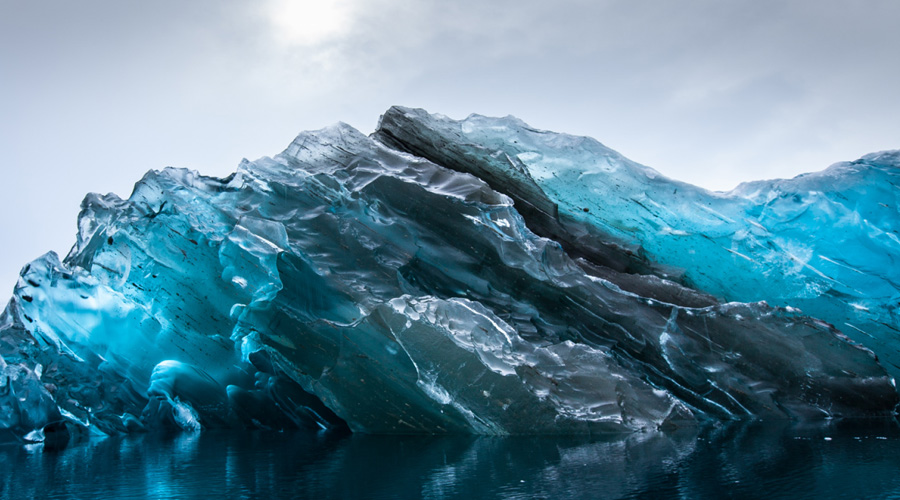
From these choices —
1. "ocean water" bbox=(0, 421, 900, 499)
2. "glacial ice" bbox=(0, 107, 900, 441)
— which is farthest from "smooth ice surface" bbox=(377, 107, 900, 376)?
"ocean water" bbox=(0, 421, 900, 499)

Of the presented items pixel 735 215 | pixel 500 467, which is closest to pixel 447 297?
pixel 500 467

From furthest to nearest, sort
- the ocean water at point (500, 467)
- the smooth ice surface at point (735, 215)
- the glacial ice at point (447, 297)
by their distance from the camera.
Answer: the smooth ice surface at point (735, 215) < the glacial ice at point (447, 297) < the ocean water at point (500, 467)

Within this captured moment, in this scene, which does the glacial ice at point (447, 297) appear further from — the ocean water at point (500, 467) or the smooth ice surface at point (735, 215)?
the ocean water at point (500, 467)

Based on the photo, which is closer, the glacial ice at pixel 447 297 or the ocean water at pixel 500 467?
the ocean water at pixel 500 467

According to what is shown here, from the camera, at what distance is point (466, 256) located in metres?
11.6

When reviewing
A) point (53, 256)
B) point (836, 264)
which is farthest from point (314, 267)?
point (836, 264)

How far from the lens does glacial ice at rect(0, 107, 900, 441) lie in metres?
9.93

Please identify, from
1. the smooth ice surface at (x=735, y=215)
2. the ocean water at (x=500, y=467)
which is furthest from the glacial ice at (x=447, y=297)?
the ocean water at (x=500, y=467)

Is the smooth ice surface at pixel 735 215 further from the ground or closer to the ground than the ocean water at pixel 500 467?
further from the ground

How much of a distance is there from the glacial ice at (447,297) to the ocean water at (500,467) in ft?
3.79

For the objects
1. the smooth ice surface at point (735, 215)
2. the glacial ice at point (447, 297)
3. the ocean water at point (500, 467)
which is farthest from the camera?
the smooth ice surface at point (735, 215)

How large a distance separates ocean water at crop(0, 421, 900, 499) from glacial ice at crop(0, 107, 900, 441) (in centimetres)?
116

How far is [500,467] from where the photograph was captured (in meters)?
6.12

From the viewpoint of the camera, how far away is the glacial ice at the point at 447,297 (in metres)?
9.93
